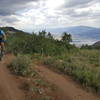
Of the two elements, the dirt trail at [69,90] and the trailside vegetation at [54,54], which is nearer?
the dirt trail at [69,90]

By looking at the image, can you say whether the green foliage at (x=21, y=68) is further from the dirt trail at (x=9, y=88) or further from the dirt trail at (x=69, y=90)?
the dirt trail at (x=69, y=90)

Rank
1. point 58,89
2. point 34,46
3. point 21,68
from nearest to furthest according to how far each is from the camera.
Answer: point 58,89 < point 21,68 < point 34,46

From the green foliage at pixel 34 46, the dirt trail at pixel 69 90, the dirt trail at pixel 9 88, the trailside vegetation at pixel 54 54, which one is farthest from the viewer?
the green foliage at pixel 34 46

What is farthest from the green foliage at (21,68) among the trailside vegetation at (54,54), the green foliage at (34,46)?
the green foliage at (34,46)

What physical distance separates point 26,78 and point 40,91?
1.69 metres

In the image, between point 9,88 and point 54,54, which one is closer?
point 9,88

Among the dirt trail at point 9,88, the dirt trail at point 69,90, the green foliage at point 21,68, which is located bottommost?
the dirt trail at point 69,90

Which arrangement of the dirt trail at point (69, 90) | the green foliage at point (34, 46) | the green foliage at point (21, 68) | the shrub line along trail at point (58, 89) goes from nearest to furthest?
1. the shrub line along trail at point (58, 89)
2. the dirt trail at point (69, 90)
3. the green foliage at point (21, 68)
4. the green foliage at point (34, 46)

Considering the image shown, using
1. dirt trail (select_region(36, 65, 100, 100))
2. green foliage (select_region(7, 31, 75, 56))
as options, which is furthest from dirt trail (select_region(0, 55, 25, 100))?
green foliage (select_region(7, 31, 75, 56))

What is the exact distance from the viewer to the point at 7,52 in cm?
1878

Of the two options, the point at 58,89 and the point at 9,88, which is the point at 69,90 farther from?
the point at 9,88

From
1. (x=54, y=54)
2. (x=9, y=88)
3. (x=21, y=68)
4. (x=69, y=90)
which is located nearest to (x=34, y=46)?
(x=54, y=54)

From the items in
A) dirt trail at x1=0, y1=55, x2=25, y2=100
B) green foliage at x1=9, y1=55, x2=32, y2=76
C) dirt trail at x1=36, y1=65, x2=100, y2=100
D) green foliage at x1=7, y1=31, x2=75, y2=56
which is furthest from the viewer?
green foliage at x1=7, y1=31, x2=75, y2=56

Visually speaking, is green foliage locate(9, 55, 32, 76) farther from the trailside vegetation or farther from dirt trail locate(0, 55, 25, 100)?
the trailside vegetation
